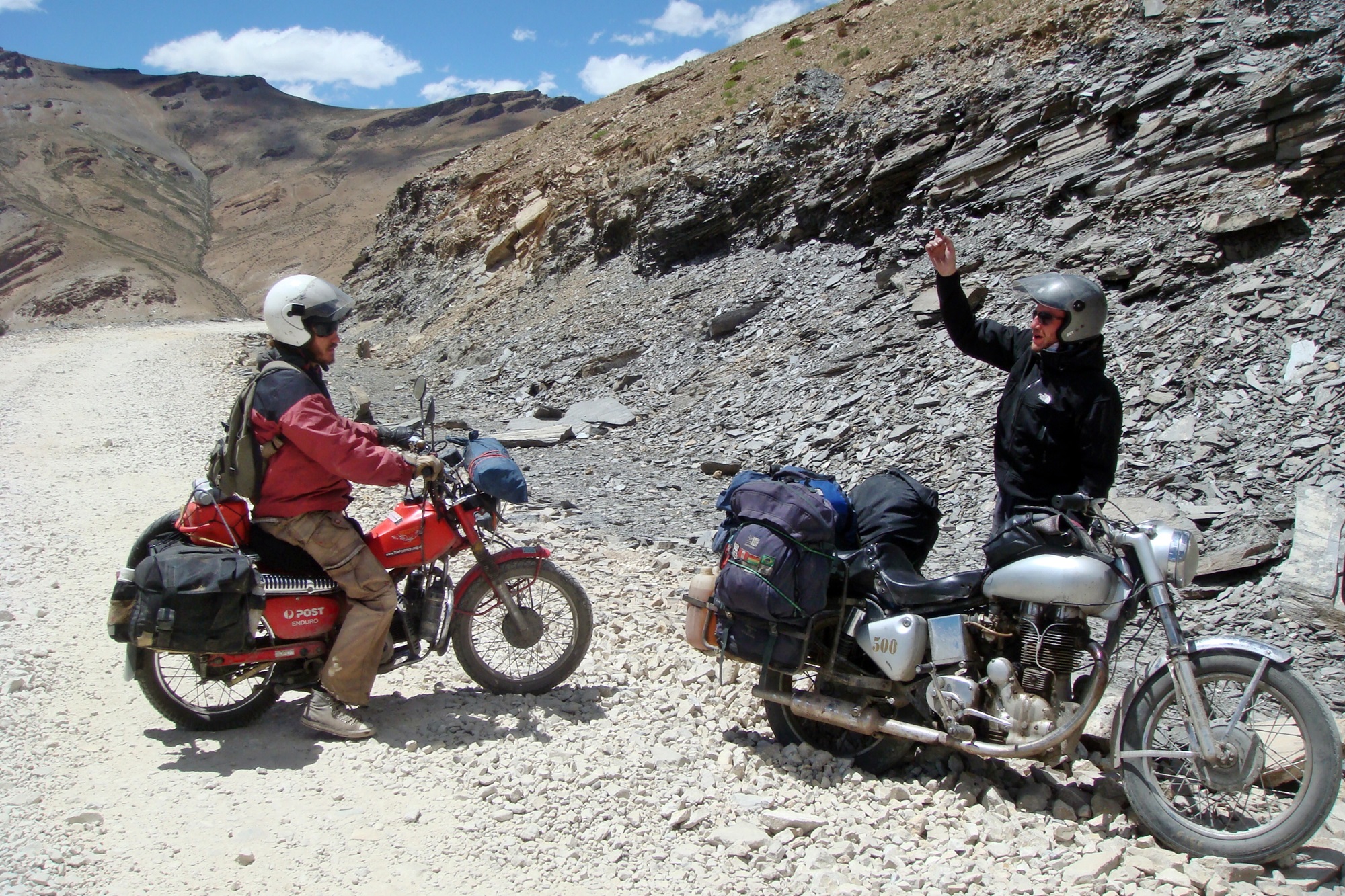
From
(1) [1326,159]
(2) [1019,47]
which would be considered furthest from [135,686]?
(2) [1019,47]

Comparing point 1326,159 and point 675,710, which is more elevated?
point 1326,159

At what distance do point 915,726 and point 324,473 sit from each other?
2920mm

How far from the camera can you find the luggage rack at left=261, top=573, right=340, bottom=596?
445 centimetres

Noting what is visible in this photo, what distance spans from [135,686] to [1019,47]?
51.7 feet

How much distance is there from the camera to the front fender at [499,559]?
486 cm

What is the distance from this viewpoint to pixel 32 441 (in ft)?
36.8

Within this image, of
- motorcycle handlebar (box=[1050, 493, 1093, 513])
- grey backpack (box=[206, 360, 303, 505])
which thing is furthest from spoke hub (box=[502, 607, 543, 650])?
motorcycle handlebar (box=[1050, 493, 1093, 513])

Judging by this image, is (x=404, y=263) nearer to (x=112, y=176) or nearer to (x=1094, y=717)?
(x=1094, y=717)

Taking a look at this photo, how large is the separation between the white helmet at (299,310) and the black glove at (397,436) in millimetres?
576

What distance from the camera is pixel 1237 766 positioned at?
133 inches

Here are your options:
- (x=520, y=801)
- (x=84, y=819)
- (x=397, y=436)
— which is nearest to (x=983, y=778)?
(x=520, y=801)

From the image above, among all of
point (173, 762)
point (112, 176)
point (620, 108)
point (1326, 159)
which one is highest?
point (112, 176)

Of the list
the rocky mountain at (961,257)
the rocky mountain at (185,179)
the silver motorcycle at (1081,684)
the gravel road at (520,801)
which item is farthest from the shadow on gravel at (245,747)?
the rocky mountain at (185,179)

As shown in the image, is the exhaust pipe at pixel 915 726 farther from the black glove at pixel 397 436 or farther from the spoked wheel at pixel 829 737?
the black glove at pixel 397 436
